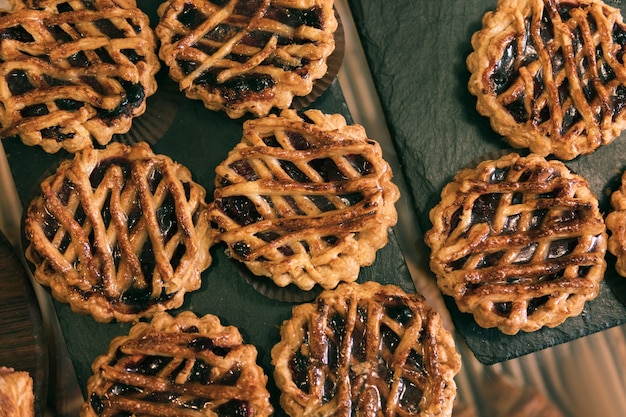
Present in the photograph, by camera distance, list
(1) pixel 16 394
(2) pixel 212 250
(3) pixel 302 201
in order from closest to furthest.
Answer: (1) pixel 16 394 < (3) pixel 302 201 < (2) pixel 212 250

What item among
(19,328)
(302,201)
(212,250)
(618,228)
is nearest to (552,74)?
(618,228)

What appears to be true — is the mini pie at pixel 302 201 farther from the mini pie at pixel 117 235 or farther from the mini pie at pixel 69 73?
the mini pie at pixel 69 73

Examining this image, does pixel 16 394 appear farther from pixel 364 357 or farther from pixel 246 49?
pixel 246 49

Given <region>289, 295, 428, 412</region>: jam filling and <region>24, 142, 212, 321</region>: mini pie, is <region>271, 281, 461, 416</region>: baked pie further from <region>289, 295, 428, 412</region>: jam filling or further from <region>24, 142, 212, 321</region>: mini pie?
<region>24, 142, 212, 321</region>: mini pie

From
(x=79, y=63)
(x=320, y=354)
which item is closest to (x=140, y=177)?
(x=79, y=63)

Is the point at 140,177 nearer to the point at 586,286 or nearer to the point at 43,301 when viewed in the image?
the point at 43,301

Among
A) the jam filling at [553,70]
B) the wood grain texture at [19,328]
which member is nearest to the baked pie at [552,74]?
the jam filling at [553,70]

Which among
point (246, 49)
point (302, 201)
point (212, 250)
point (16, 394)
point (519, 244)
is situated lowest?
point (16, 394)
